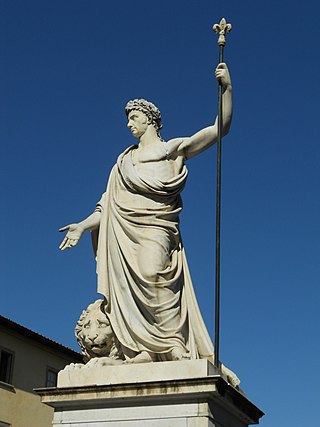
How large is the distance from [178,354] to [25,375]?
3361cm

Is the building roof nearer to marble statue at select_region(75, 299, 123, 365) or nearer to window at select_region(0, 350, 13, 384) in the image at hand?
window at select_region(0, 350, 13, 384)

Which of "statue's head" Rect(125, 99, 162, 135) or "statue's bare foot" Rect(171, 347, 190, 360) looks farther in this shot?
"statue's head" Rect(125, 99, 162, 135)

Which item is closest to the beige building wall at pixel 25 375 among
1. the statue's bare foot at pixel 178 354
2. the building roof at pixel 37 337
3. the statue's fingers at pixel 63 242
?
the building roof at pixel 37 337

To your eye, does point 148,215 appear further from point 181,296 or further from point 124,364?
point 124,364

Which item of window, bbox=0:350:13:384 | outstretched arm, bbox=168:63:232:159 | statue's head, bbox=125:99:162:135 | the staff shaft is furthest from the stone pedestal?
window, bbox=0:350:13:384

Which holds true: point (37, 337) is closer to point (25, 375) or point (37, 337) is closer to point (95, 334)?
point (25, 375)

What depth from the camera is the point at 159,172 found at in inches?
451

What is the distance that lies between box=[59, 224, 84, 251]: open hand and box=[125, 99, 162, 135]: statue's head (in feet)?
6.03

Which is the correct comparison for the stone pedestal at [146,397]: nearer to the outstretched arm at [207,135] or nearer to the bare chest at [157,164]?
Answer: the bare chest at [157,164]

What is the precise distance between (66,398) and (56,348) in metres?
34.7

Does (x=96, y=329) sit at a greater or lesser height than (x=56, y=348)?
lesser

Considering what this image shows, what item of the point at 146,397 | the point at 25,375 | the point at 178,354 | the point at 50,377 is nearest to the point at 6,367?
the point at 25,375

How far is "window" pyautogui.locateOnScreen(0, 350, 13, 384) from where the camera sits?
135 ft

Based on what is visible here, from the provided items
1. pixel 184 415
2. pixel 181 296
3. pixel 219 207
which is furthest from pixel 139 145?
pixel 184 415
